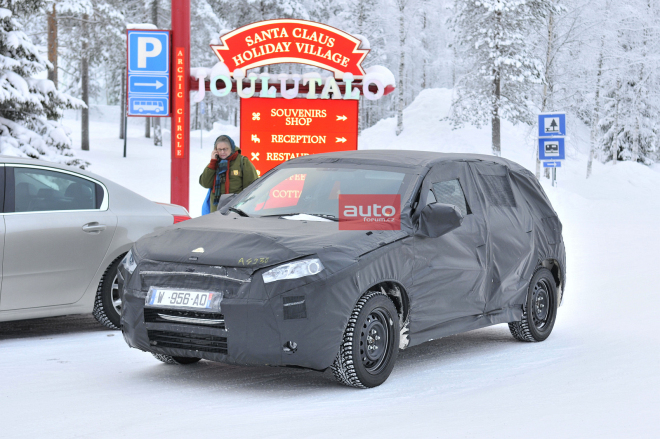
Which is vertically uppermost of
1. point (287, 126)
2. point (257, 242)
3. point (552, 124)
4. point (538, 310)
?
point (552, 124)

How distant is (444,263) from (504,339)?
2.04m

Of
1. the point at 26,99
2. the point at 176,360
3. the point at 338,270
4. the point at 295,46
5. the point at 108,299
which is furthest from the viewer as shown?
the point at 26,99

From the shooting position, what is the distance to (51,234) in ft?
24.8

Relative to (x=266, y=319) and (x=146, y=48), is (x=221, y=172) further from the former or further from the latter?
(x=266, y=319)

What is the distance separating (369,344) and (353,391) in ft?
1.09

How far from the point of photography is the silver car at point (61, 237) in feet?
24.2

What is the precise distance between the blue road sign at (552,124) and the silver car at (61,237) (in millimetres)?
14885

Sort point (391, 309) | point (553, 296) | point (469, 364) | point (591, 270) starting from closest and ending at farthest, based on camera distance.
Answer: point (391, 309)
point (469, 364)
point (553, 296)
point (591, 270)

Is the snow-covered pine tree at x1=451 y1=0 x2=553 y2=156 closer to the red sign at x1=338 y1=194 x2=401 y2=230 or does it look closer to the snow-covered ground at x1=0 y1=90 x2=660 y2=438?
the snow-covered ground at x1=0 y1=90 x2=660 y2=438

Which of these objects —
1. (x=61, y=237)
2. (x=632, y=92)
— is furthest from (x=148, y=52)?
(x=632, y=92)

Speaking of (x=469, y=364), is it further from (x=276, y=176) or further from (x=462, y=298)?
(x=276, y=176)

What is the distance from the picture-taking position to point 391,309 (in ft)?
19.8

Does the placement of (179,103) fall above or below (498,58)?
below

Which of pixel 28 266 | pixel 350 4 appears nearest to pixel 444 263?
pixel 28 266
